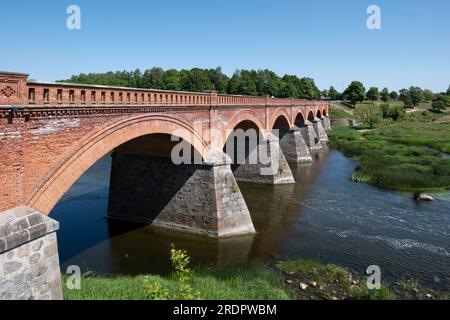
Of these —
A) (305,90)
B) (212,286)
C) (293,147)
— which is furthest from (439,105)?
(212,286)

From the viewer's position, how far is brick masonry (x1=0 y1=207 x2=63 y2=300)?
27.5ft

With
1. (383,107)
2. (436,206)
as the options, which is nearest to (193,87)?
(383,107)

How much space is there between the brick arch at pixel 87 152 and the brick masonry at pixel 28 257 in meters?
0.84

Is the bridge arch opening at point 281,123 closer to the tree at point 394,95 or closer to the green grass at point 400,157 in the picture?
the green grass at point 400,157

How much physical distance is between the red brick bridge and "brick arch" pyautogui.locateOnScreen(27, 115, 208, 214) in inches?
1.3

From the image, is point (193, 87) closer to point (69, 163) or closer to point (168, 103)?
point (168, 103)

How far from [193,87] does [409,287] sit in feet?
250

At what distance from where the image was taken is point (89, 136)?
12.2m

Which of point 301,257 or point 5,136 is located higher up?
point 5,136

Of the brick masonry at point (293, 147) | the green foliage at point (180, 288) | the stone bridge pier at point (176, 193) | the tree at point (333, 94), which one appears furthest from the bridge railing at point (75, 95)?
the tree at point (333, 94)

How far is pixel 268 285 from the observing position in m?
13.4

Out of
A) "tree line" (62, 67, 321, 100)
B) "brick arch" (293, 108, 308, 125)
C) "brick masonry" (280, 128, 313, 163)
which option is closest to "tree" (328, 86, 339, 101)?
"tree line" (62, 67, 321, 100)

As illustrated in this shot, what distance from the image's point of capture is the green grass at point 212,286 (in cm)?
1144

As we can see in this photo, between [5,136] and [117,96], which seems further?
[117,96]
